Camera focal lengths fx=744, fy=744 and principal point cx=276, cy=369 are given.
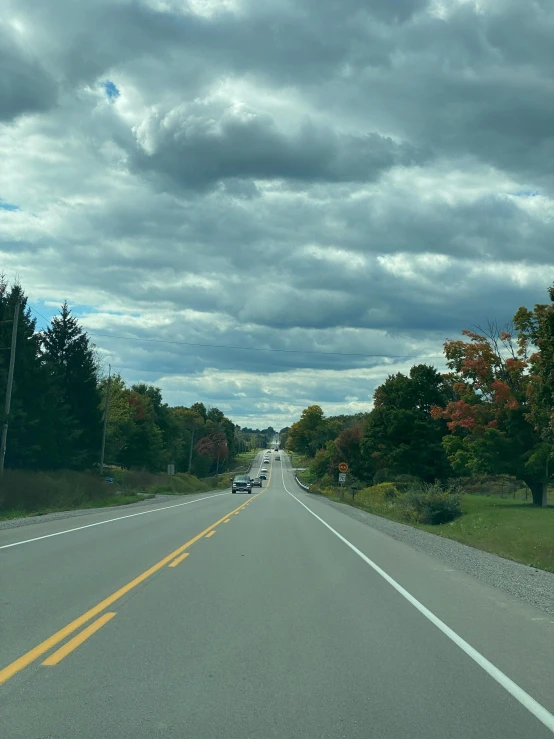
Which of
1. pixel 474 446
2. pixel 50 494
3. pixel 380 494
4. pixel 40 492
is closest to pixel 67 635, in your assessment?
pixel 40 492

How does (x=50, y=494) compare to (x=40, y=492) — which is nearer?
(x=40, y=492)

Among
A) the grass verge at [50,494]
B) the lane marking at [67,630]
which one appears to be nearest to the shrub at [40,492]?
the grass verge at [50,494]

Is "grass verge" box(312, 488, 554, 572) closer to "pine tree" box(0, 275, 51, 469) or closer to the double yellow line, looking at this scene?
the double yellow line

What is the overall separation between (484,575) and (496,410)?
34.4 m

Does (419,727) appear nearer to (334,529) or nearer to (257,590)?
(257,590)

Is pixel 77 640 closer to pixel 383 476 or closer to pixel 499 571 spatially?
pixel 499 571

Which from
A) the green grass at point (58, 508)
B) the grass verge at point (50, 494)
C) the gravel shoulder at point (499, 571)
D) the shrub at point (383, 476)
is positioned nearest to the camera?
the gravel shoulder at point (499, 571)

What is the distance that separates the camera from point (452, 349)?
50.5m

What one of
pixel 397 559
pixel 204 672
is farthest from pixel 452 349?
pixel 204 672

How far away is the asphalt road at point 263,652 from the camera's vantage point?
5.49m

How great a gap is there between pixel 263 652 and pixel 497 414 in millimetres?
42599

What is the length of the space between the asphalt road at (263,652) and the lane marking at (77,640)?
0.11ft

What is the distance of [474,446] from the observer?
47.6 m

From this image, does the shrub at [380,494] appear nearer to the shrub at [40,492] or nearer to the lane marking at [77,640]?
the shrub at [40,492]
